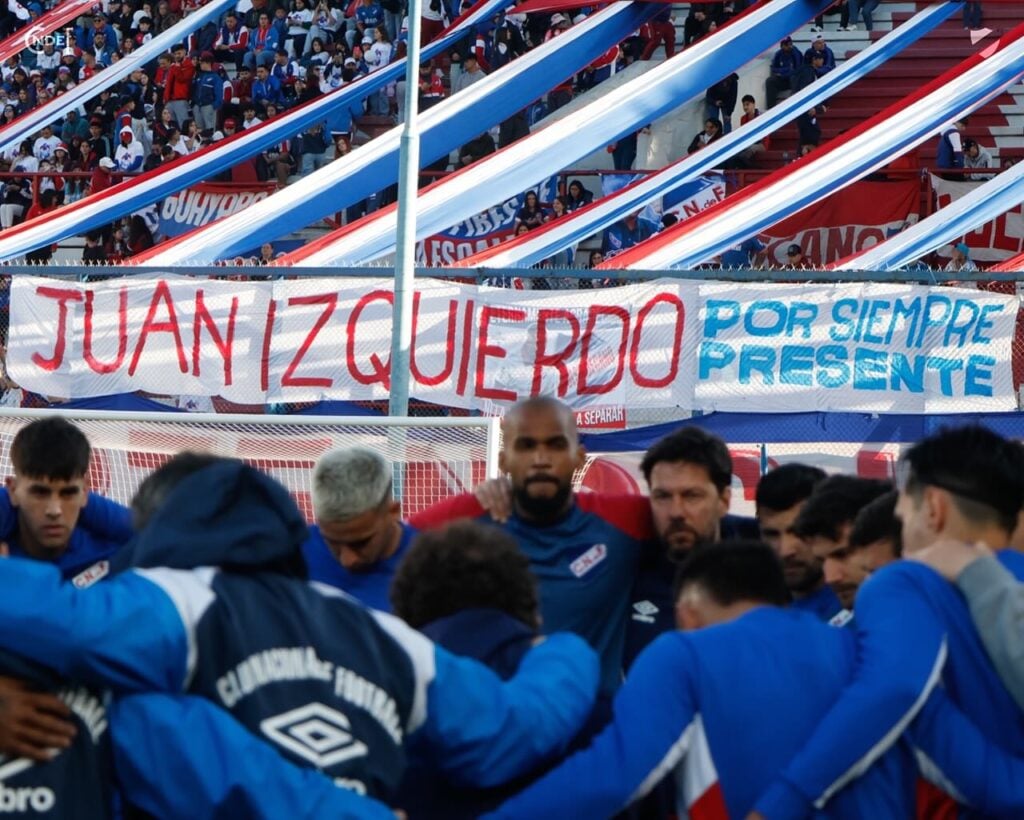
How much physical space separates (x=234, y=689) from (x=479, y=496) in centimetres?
217

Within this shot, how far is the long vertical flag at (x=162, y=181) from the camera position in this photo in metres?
15.2

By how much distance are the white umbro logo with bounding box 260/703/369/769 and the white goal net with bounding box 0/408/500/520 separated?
16.9 feet

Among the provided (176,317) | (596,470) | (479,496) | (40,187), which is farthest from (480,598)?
(40,187)

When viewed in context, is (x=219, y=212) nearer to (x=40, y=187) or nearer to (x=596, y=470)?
(x=40, y=187)

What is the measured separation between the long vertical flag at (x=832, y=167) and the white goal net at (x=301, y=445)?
5033 millimetres

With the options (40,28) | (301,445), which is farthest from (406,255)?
(40,28)

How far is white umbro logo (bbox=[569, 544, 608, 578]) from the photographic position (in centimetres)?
466

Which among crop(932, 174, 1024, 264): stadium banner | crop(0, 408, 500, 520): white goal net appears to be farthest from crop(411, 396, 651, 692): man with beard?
crop(932, 174, 1024, 264): stadium banner

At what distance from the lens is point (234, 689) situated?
2.82 metres

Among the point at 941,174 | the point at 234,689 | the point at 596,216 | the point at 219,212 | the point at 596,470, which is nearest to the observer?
the point at 234,689

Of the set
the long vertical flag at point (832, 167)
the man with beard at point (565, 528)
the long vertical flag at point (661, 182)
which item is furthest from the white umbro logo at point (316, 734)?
the long vertical flag at point (661, 182)

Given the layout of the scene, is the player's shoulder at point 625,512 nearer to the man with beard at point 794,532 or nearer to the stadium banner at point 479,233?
the man with beard at point 794,532

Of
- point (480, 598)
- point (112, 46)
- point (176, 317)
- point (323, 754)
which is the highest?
point (112, 46)

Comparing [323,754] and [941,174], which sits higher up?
[941,174]
